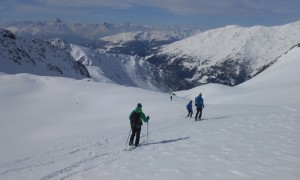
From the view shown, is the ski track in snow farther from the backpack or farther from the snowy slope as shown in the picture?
the snowy slope

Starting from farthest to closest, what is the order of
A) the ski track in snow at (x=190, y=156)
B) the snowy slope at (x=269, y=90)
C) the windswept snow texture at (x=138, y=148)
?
the snowy slope at (x=269, y=90)
the windswept snow texture at (x=138, y=148)
the ski track in snow at (x=190, y=156)

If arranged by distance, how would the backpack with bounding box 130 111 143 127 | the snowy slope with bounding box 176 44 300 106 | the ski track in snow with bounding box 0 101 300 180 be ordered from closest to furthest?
the ski track in snow with bounding box 0 101 300 180, the backpack with bounding box 130 111 143 127, the snowy slope with bounding box 176 44 300 106

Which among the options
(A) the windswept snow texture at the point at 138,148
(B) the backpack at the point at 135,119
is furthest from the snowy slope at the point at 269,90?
(B) the backpack at the point at 135,119

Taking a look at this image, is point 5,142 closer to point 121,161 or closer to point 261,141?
point 121,161

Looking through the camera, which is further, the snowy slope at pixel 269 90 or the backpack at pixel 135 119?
the snowy slope at pixel 269 90

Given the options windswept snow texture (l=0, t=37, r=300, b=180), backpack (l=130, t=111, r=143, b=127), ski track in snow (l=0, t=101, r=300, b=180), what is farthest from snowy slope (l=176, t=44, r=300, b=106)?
backpack (l=130, t=111, r=143, b=127)

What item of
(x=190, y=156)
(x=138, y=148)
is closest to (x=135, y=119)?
(x=138, y=148)

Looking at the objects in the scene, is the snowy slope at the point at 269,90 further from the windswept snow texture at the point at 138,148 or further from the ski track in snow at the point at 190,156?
the ski track in snow at the point at 190,156

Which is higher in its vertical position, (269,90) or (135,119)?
(269,90)

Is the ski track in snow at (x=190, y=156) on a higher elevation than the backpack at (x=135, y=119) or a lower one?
lower

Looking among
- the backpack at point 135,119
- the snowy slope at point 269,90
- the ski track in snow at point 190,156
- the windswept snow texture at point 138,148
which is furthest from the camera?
the snowy slope at point 269,90

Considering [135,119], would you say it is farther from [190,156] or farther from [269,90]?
[269,90]

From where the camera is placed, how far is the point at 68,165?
18.8 metres

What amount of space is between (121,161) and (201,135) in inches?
259
